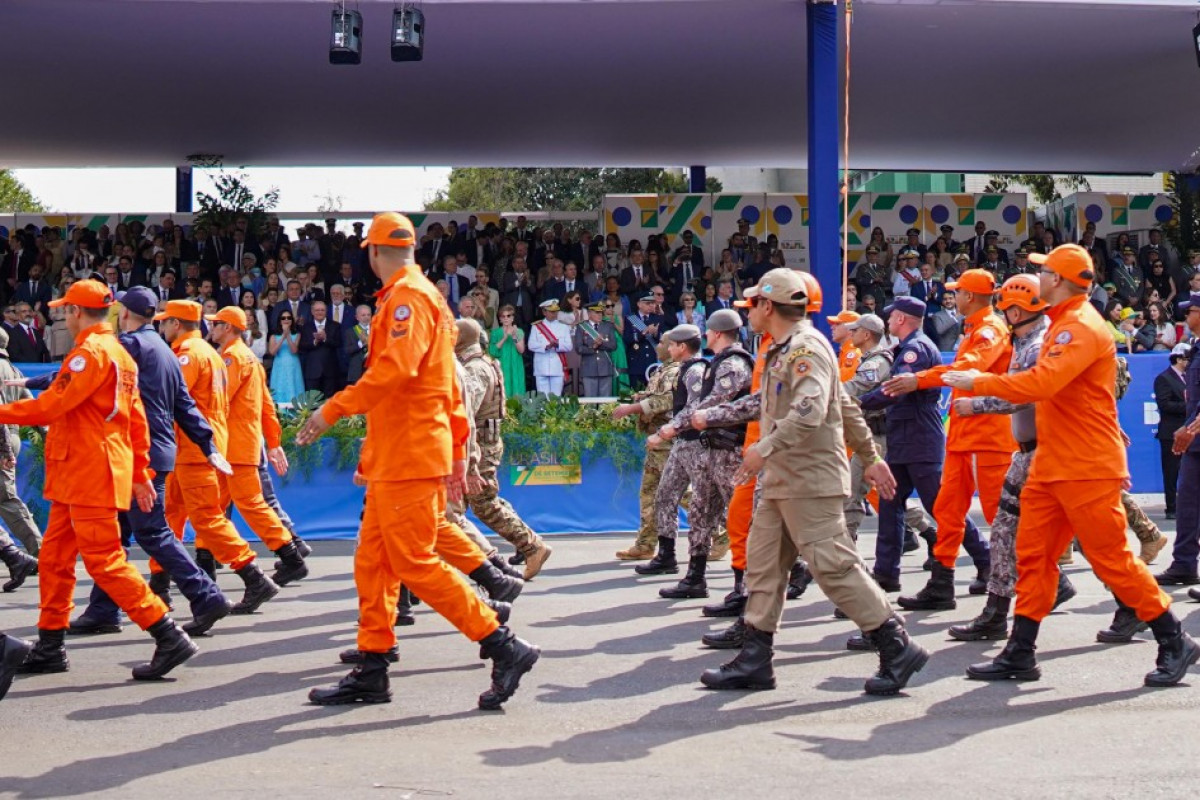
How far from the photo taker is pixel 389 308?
5.90 meters

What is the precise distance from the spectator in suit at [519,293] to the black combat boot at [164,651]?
13.2 m

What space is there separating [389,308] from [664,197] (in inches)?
753

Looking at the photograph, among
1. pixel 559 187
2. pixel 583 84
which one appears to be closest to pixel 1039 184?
pixel 559 187

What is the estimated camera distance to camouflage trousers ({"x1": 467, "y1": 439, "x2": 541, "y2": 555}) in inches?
375

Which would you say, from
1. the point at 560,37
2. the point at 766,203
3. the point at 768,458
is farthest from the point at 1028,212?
the point at 768,458

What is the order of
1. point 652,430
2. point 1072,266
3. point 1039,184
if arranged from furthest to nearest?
point 1039,184 → point 652,430 → point 1072,266

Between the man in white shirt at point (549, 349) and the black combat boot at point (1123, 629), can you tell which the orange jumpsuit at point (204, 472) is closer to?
the black combat boot at point (1123, 629)

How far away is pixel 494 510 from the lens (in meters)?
9.52

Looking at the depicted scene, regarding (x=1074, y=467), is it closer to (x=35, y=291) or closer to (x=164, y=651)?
(x=164, y=651)

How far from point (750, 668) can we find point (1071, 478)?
5.40ft

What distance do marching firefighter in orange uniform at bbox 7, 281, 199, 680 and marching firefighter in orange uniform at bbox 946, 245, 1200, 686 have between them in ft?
12.7

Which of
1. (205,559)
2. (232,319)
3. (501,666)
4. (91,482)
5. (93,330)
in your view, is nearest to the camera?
(501,666)

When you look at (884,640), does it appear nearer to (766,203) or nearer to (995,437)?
(995,437)

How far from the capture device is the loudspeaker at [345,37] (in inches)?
558
